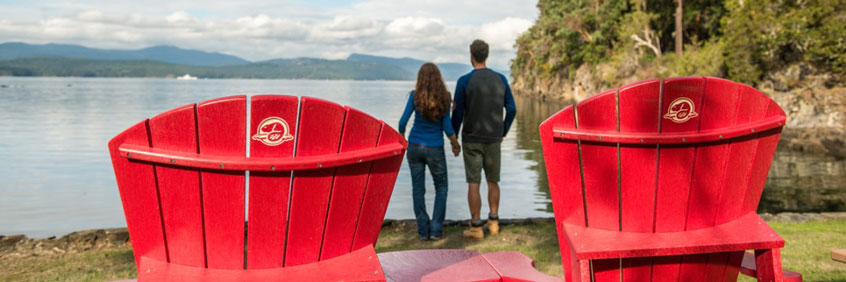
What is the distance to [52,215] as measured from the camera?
10.8 meters

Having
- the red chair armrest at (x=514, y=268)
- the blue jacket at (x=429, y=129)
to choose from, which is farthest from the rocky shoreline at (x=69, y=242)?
the red chair armrest at (x=514, y=268)

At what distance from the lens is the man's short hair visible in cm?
602

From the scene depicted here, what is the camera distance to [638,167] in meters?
2.61

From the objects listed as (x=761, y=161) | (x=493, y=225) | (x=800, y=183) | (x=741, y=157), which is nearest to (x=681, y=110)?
(x=741, y=157)

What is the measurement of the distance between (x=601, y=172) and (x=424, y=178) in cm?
357

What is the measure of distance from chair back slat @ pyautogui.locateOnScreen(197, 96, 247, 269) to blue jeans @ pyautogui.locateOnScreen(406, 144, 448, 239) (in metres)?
3.63

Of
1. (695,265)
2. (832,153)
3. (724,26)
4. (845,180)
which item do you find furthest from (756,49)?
(695,265)

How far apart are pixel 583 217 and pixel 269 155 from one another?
1233 mm

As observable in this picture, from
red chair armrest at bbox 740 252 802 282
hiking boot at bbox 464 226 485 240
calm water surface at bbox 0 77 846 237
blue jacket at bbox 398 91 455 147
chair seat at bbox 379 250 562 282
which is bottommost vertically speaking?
calm water surface at bbox 0 77 846 237

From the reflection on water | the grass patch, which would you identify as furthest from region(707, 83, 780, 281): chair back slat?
the reflection on water

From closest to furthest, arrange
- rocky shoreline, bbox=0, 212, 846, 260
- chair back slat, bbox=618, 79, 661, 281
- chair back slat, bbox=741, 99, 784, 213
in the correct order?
chair back slat, bbox=618, 79, 661, 281 < chair back slat, bbox=741, 99, 784, 213 < rocky shoreline, bbox=0, 212, 846, 260

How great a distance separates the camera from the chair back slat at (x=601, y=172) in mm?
2543

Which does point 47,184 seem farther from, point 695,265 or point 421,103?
point 695,265

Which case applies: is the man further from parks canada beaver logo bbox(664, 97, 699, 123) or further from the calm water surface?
the calm water surface
